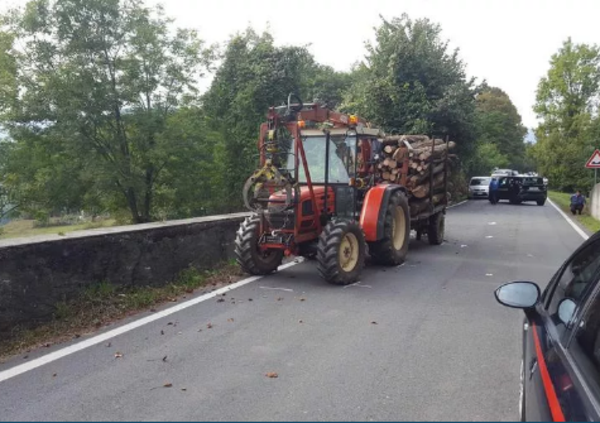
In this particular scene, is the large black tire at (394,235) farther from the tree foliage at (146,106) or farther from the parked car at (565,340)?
the tree foliage at (146,106)

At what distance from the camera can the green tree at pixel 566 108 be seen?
4604 centimetres

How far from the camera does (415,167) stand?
1166cm

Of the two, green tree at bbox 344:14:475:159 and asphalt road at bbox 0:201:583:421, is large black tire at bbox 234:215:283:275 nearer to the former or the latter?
asphalt road at bbox 0:201:583:421

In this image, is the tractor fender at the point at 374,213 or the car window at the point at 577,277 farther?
A: the tractor fender at the point at 374,213

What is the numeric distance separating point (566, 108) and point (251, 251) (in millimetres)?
50884

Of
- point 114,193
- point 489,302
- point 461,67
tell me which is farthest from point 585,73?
point 489,302

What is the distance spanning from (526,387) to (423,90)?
77.5ft

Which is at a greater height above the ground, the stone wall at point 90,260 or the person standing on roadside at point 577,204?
the stone wall at point 90,260

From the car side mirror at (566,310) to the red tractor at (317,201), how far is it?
4.88 m

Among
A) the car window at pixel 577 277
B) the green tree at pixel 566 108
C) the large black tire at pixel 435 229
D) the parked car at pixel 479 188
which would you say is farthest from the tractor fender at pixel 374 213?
the green tree at pixel 566 108

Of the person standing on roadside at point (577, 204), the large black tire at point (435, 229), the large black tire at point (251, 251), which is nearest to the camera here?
the large black tire at point (251, 251)

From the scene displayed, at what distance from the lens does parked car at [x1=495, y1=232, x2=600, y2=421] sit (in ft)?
6.21

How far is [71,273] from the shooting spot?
6.07 meters

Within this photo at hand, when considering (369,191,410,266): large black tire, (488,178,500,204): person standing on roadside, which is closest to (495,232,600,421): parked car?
(369,191,410,266): large black tire
